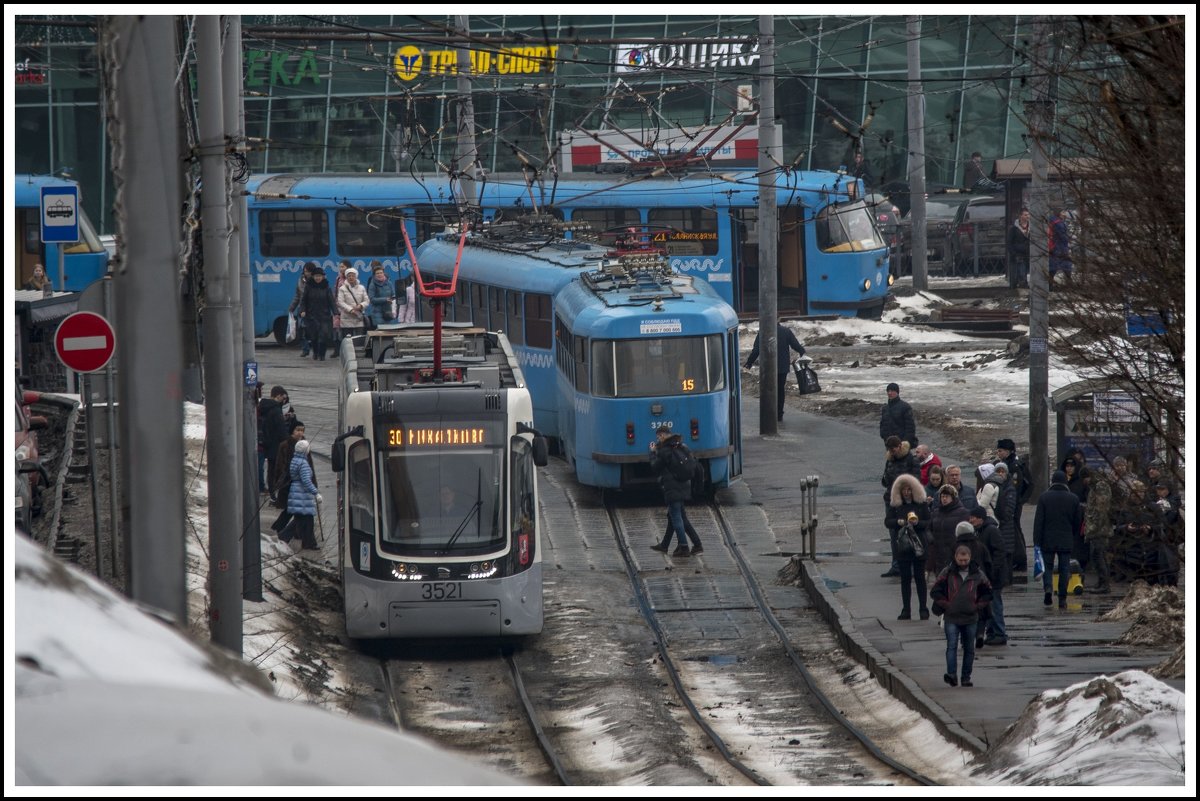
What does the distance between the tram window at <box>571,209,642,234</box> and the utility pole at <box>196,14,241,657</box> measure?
22.3m

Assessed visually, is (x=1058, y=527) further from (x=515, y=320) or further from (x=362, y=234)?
(x=362, y=234)

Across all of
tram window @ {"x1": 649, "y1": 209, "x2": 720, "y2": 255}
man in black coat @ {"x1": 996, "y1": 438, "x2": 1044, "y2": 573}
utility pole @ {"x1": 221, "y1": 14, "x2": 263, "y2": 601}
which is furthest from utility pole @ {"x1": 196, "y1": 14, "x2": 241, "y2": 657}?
tram window @ {"x1": 649, "y1": 209, "x2": 720, "y2": 255}

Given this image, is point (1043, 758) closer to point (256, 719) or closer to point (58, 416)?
point (256, 719)

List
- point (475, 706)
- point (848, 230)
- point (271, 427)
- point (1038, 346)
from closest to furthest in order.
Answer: point (475, 706)
point (1038, 346)
point (271, 427)
point (848, 230)

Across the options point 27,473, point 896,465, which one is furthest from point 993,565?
point 27,473

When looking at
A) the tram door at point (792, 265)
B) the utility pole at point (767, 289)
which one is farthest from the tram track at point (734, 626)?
the tram door at point (792, 265)

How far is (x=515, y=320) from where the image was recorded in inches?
995

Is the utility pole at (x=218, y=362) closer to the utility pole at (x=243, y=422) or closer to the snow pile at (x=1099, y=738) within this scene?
the utility pole at (x=243, y=422)

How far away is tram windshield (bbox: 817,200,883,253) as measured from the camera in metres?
34.2

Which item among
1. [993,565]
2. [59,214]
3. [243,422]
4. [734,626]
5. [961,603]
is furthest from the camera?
[59,214]

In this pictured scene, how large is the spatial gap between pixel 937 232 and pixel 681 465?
27.3 metres

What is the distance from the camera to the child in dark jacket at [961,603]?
13.7 metres

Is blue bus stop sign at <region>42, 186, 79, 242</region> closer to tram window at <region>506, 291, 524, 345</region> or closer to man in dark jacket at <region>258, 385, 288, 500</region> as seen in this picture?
man in dark jacket at <region>258, 385, 288, 500</region>

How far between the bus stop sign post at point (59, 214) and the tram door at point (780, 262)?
1414 centimetres
